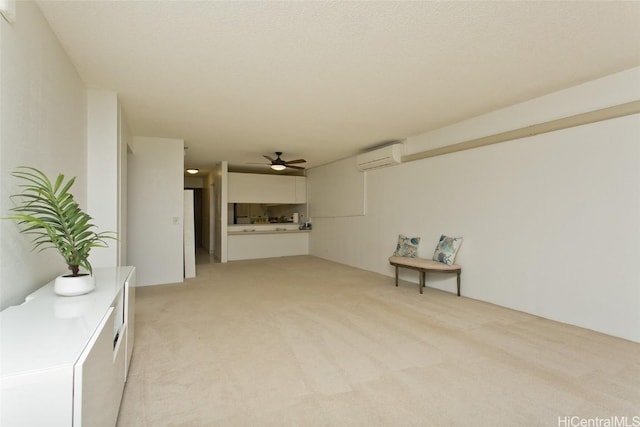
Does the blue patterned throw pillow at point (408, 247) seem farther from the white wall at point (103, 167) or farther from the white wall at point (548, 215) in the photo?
the white wall at point (103, 167)

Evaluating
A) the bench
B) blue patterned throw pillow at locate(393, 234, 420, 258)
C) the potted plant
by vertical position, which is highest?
the potted plant

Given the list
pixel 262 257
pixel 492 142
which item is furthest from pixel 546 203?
pixel 262 257

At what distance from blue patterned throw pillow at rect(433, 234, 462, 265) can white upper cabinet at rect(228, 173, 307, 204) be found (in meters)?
5.17

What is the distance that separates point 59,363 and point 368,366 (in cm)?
199

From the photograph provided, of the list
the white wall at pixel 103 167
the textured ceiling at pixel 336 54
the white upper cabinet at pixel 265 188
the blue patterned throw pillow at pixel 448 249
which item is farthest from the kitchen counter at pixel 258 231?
the blue patterned throw pillow at pixel 448 249

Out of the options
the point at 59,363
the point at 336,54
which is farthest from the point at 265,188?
the point at 59,363

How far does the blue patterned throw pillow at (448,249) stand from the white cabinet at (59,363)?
3.97 meters

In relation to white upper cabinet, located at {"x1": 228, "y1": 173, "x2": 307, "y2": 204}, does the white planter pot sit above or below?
below

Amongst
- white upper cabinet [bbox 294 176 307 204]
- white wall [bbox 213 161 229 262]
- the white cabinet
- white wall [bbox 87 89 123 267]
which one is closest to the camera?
the white cabinet

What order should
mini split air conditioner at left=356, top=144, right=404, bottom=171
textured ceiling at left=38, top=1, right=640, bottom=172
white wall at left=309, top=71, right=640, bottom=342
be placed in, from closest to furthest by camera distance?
textured ceiling at left=38, top=1, right=640, bottom=172 → white wall at left=309, top=71, right=640, bottom=342 → mini split air conditioner at left=356, top=144, right=404, bottom=171

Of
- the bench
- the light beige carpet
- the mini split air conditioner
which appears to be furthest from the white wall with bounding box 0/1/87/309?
the mini split air conditioner

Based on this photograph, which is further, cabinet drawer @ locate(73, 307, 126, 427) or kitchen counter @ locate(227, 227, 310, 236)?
kitchen counter @ locate(227, 227, 310, 236)

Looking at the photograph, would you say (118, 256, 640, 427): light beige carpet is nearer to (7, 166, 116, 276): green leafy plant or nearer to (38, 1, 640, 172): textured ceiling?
(7, 166, 116, 276): green leafy plant

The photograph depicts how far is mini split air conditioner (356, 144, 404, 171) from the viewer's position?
5.39m
